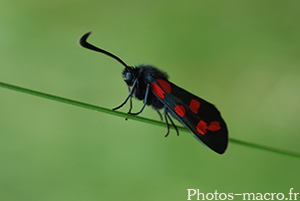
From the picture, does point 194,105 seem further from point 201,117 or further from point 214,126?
point 214,126

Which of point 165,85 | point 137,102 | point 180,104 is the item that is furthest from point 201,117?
point 137,102

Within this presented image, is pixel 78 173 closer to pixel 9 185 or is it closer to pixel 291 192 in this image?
pixel 9 185

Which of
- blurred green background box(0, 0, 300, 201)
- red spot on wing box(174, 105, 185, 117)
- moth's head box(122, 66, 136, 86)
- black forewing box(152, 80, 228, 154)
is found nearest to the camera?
black forewing box(152, 80, 228, 154)

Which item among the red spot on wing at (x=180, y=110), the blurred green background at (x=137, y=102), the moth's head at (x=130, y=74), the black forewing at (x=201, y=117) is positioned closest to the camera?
the black forewing at (x=201, y=117)

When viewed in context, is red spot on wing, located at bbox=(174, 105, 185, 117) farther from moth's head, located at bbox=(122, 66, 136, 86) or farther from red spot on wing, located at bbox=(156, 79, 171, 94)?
moth's head, located at bbox=(122, 66, 136, 86)

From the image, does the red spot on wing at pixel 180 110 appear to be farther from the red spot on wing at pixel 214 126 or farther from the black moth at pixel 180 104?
the red spot on wing at pixel 214 126

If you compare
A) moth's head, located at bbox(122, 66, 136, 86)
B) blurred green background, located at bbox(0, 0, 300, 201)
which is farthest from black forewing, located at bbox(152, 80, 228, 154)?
blurred green background, located at bbox(0, 0, 300, 201)

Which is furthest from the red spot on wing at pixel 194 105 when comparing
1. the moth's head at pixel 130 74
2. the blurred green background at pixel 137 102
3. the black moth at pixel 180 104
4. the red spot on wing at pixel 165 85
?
the blurred green background at pixel 137 102
